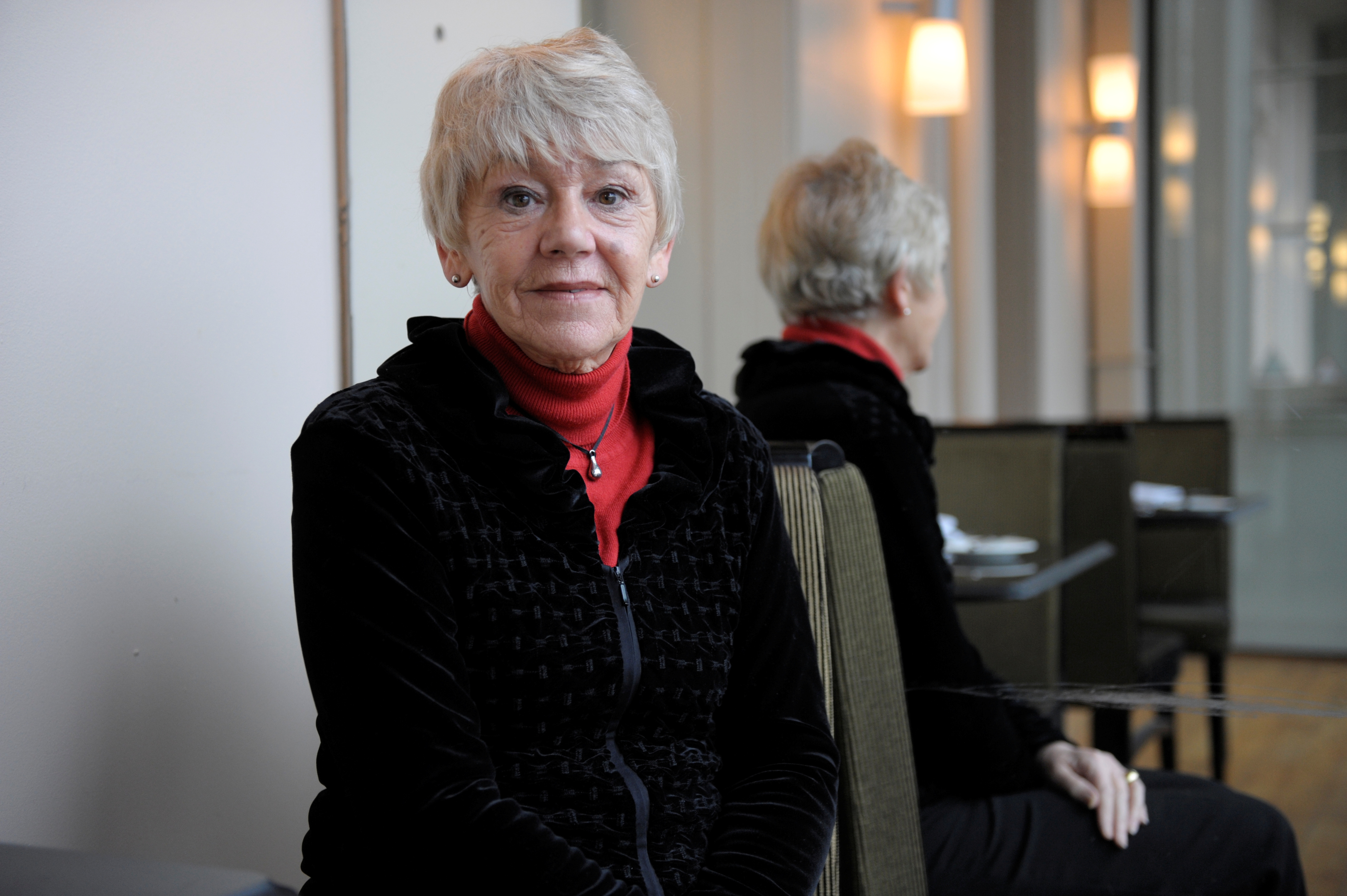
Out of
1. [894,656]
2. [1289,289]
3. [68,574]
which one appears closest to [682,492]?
[894,656]

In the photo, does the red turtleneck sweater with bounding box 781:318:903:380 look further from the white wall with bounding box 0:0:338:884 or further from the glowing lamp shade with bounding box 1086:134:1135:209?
the white wall with bounding box 0:0:338:884

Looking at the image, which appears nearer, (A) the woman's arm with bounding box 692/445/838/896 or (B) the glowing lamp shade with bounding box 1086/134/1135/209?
(A) the woman's arm with bounding box 692/445/838/896

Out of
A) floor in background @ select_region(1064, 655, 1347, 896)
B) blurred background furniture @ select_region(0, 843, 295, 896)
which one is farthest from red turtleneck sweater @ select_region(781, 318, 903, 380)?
blurred background furniture @ select_region(0, 843, 295, 896)

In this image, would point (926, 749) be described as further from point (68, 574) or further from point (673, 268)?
point (68, 574)

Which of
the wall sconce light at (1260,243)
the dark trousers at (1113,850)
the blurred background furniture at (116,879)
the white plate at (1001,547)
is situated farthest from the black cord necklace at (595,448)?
the wall sconce light at (1260,243)

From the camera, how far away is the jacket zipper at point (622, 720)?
0.82 metres

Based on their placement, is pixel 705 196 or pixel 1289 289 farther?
pixel 705 196

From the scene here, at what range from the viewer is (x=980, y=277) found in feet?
4.80

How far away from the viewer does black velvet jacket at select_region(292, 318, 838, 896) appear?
74cm

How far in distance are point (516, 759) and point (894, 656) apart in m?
0.49

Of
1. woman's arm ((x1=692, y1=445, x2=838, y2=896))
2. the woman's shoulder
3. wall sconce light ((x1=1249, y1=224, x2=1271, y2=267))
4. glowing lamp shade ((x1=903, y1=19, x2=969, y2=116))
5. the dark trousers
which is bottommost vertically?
the dark trousers

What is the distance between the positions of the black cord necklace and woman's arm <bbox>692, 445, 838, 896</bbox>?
154 mm

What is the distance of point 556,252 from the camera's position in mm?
853

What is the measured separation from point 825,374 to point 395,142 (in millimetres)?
599
